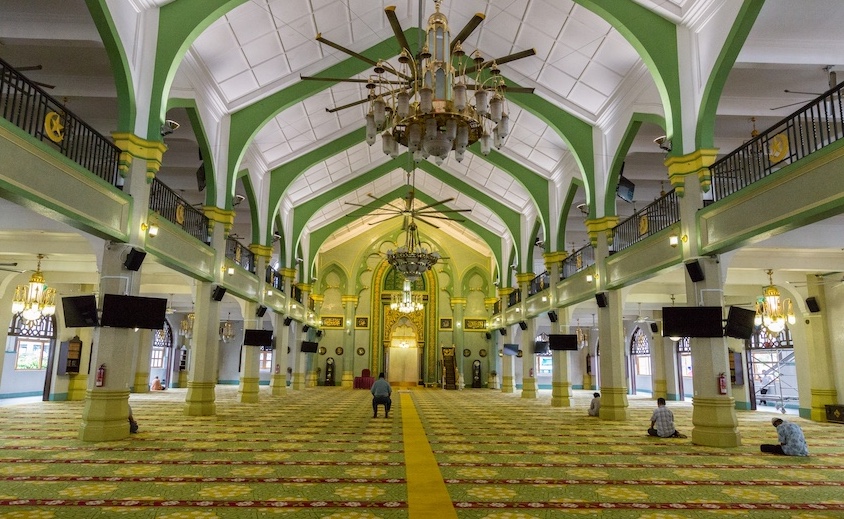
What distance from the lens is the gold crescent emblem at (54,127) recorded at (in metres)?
5.89

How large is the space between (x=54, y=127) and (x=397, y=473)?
510cm

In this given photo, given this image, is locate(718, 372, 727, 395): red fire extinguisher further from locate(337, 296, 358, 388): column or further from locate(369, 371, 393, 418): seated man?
locate(337, 296, 358, 388): column

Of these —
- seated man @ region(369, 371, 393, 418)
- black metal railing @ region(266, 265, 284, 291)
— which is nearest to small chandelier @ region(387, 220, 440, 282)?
black metal railing @ region(266, 265, 284, 291)

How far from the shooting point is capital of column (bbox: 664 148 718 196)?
751 centimetres

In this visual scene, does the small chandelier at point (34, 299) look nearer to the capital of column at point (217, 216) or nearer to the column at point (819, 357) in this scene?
the capital of column at point (217, 216)

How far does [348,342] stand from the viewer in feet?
78.6

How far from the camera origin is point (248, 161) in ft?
42.1

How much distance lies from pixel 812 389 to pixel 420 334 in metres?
15.2

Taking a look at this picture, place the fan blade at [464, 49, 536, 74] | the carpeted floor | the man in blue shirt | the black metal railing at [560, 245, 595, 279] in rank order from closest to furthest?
the carpeted floor → the fan blade at [464, 49, 536, 74] → the man in blue shirt → the black metal railing at [560, 245, 595, 279]

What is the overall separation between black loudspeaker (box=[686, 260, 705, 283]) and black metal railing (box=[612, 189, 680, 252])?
889mm

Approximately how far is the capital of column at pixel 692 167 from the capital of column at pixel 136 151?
7022 mm

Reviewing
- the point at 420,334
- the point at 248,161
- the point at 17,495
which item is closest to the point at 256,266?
the point at 248,161

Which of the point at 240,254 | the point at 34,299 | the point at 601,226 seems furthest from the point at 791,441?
the point at 34,299

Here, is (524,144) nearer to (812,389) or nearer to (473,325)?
(812,389)
